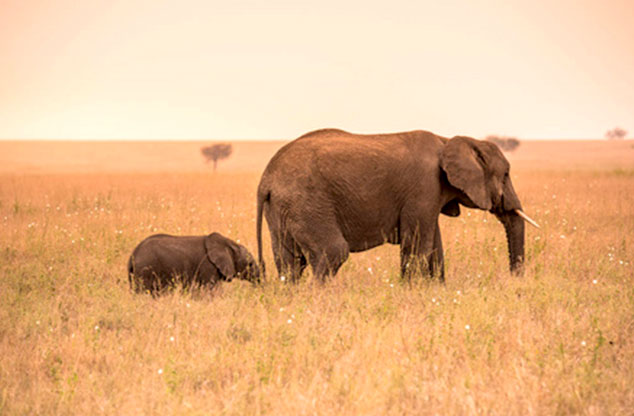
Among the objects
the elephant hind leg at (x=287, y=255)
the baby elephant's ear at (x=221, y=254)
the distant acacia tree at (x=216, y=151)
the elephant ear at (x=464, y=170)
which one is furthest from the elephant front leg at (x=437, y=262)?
the distant acacia tree at (x=216, y=151)

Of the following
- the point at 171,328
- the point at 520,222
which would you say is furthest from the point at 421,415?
the point at 520,222

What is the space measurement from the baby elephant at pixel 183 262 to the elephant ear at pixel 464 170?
9.35 ft

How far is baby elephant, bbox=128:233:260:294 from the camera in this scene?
785cm

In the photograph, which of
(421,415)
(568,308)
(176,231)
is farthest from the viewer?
(176,231)

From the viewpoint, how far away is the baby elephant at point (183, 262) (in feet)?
25.8

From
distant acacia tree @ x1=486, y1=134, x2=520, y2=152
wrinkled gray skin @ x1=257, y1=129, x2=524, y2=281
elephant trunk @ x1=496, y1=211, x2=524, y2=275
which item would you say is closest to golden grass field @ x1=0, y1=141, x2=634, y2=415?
elephant trunk @ x1=496, y1=211, x2=524, y2=275

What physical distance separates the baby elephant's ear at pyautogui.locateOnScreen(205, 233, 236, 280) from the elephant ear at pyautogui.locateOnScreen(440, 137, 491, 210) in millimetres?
2965

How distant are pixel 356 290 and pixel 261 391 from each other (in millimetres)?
3016

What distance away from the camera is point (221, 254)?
26.4 ft

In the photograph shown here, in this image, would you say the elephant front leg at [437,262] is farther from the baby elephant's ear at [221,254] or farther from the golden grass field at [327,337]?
the baby elephant's ear at [221,254]

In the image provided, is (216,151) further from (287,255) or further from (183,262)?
(183,262)

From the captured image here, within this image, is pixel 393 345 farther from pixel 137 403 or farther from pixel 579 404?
pixel 137 403

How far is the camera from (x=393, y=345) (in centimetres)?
602

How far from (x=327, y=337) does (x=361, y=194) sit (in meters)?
2.53
